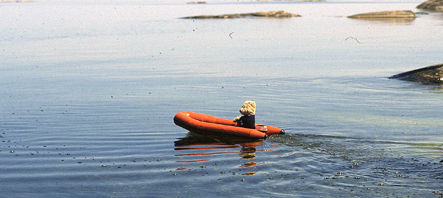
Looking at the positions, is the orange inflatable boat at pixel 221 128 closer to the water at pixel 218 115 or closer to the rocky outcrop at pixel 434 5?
the water at pixel 218 115

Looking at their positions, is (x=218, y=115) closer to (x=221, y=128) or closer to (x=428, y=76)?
(x=221, y=128)

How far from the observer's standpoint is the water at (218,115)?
37.1 feet

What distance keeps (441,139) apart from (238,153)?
17.9 feet

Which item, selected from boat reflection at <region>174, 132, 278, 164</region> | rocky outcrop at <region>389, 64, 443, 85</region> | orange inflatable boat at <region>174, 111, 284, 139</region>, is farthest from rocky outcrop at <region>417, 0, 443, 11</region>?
boat reflection at <region>174, 132, 278, 164</region>

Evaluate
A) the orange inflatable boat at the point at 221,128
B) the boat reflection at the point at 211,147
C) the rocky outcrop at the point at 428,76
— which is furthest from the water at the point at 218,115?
the rocky outcrop at the point at 428,76

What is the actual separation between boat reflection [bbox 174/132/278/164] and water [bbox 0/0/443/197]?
54 mm

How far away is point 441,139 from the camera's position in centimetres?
1443

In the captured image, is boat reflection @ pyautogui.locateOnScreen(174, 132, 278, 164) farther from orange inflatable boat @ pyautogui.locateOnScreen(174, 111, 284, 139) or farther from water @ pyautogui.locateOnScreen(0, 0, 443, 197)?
orange inflatable boat @ pyautogui.locateOnScreen(174, 111, 284, 139)

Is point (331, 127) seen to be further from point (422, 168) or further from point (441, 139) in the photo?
point (422, 168)

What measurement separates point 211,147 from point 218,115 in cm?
356

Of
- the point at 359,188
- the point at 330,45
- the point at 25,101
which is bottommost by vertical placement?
the point at 359,188

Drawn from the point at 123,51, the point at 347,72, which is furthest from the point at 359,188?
the point at 123,51

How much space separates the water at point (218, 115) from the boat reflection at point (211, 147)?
5 centimetres

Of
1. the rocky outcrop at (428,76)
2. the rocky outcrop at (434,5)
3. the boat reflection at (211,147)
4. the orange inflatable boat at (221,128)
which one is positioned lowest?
the boat reflection at (211,147)
